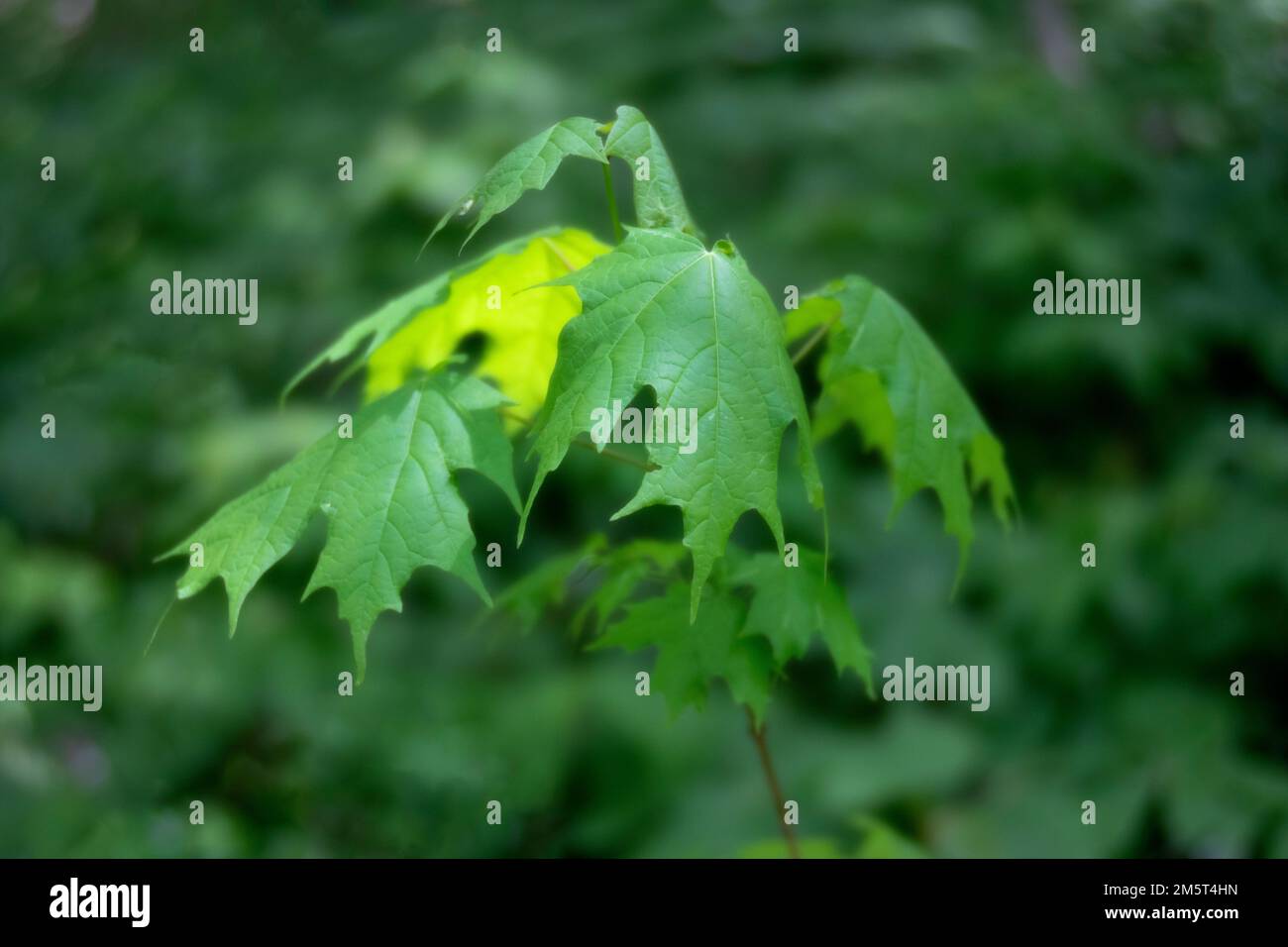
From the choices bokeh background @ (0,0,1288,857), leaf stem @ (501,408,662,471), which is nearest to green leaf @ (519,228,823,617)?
leaf stem @ (501,408,662,471)

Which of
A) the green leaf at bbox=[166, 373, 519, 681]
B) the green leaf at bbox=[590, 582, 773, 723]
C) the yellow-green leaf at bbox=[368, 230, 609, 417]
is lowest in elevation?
the green leaf at bbox=[590, 582, 773, 723]

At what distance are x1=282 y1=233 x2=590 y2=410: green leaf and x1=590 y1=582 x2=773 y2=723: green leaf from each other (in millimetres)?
306

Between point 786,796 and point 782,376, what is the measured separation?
2287mm

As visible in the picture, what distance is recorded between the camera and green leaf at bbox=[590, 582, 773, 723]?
1.22 metres

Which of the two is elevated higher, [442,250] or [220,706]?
[442,250]

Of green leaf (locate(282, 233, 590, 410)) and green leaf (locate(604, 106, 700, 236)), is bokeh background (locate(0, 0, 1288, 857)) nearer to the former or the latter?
green leaf (locate(282, 233, 590, 410))

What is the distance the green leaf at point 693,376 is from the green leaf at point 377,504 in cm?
9

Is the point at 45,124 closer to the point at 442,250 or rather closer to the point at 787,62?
the point at 442,250

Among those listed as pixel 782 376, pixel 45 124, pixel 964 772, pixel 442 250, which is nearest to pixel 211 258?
pixel 442 250

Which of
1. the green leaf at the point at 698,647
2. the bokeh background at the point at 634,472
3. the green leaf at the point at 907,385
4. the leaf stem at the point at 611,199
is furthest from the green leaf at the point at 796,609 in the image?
the bokeh background at the point at 634,472

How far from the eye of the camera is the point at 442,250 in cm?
385

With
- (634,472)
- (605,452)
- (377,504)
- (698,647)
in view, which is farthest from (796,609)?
(634,472)

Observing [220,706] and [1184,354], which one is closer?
[220,706]
